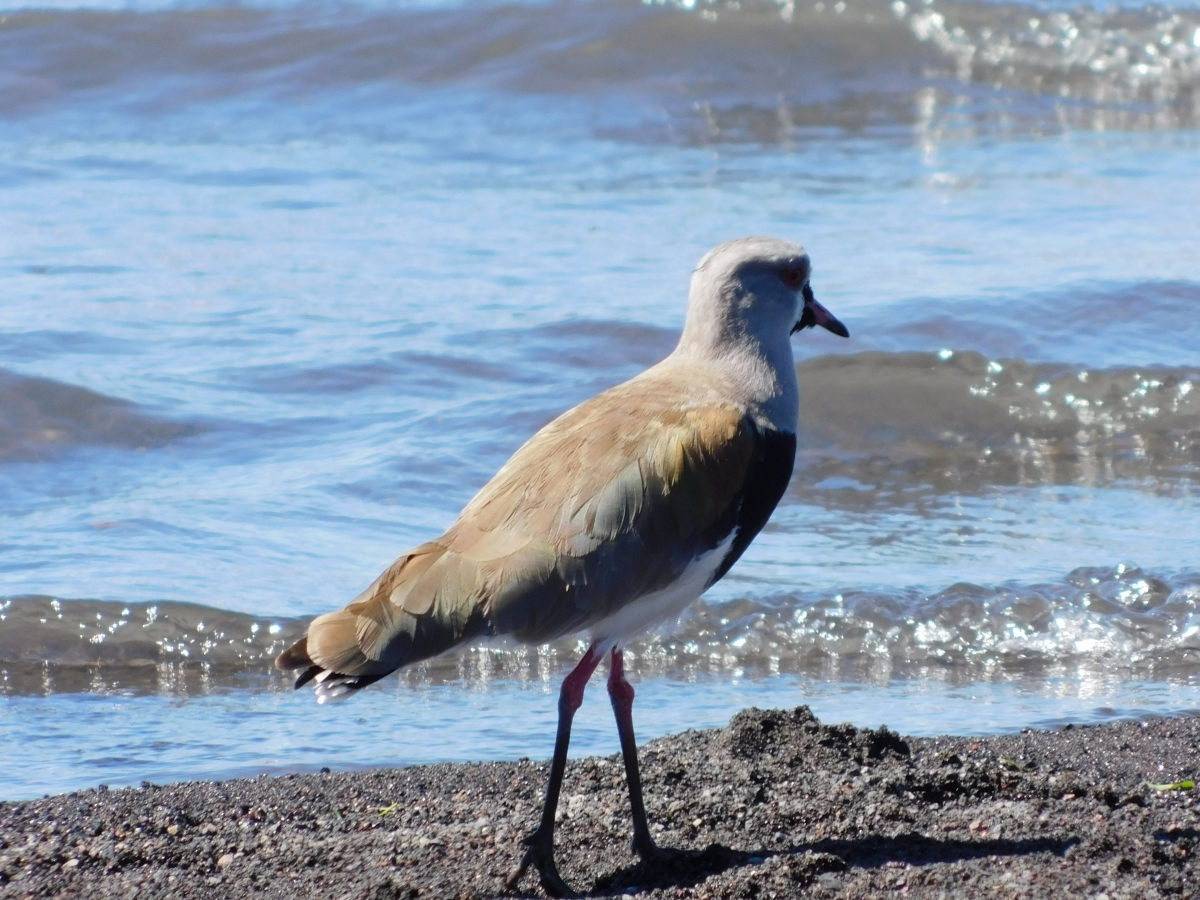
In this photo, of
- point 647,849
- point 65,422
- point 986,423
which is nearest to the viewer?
point 647,849

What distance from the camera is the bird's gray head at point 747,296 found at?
4484 mm

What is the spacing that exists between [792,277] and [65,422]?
5575 mm

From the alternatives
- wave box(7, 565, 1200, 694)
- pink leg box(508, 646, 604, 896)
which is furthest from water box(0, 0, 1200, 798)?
pink leg box(508, 646, 604, 896)

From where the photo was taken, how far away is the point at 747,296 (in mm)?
4500

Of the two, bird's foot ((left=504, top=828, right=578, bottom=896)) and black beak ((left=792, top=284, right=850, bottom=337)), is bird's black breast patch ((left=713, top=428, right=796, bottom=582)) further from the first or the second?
bird's foot ((left=504, top=828, right=578, bottom=896))

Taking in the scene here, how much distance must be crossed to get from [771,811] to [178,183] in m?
10.9

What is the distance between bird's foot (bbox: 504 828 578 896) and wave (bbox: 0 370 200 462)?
531cm

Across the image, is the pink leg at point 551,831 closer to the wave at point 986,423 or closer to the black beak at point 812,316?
the black beak at point 812,316

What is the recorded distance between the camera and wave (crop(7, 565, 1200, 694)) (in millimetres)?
6258

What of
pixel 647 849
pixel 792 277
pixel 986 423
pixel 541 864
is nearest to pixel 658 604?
pixel 647 849

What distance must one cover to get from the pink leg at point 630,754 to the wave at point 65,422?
4.99 meters

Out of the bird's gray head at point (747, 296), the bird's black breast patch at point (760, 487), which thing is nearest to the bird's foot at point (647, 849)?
the bird's black breast patch at point (760, 487)

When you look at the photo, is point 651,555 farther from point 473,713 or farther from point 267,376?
point 267,376

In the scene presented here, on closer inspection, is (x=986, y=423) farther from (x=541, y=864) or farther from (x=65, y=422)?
(x=541, y=864)
